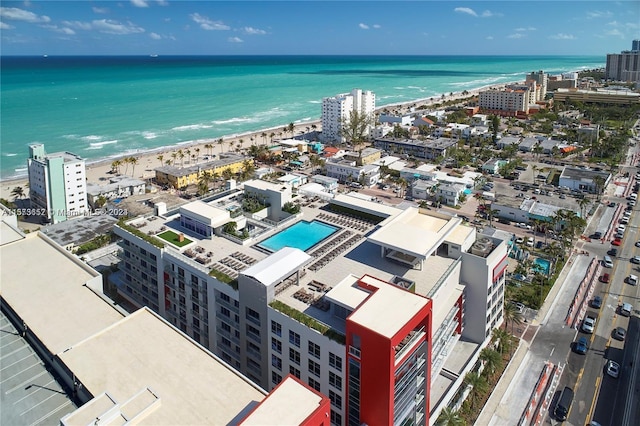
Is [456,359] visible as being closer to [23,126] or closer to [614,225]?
[614,225]

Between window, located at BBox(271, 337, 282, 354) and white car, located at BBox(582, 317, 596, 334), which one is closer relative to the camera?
window, located at BBox(271, 337, 282, 354)

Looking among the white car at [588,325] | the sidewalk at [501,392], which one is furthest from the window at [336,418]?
the white car at [588,325]

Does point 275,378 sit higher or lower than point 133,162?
lower

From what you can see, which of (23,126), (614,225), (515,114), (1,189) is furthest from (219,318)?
(515,114)

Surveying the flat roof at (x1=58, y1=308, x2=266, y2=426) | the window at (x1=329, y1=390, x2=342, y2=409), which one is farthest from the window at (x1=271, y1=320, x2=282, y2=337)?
the flat roof at (x1=58, y1=308, x2=266, y2=426)

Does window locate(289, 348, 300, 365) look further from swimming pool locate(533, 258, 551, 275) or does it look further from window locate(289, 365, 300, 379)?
swimming pool locate(533, 258, 551, 275)

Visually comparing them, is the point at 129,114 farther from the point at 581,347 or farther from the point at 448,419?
the point at 448,419

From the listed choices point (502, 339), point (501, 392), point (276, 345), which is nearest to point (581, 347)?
point (502, 339)
